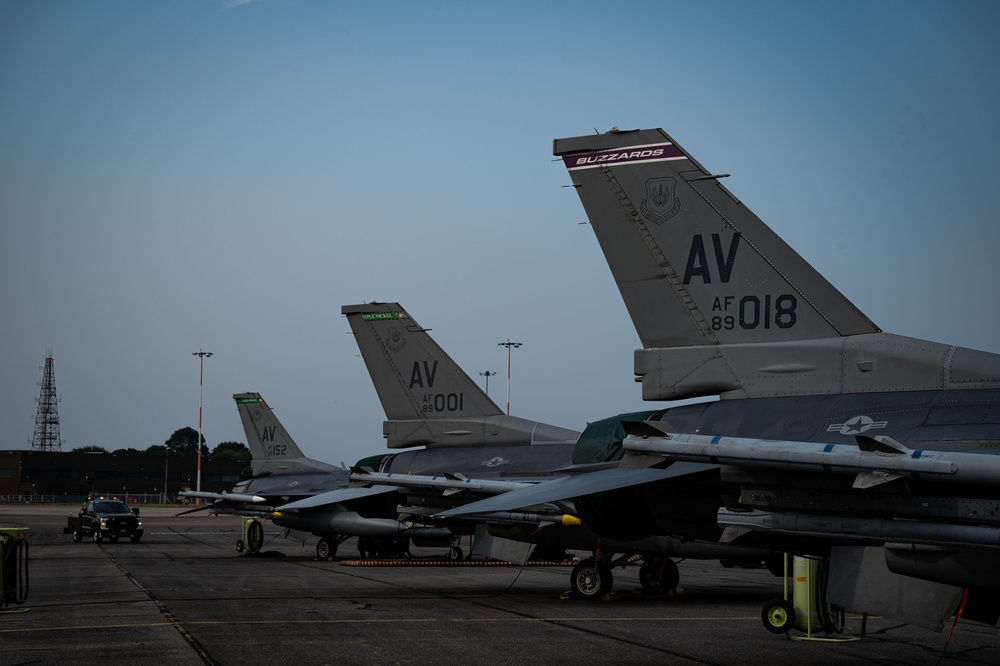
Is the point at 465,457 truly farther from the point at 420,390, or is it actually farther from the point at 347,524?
the point at 347,524

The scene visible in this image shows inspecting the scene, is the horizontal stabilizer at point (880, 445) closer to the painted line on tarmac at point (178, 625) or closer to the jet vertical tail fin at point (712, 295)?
the jet vertical tail fin at point (712, 295)

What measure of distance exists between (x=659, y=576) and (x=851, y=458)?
1219 centimetres

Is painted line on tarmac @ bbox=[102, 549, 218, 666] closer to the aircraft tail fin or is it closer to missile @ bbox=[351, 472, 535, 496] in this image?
missile @ bbox=[351, 472, 535, 496]

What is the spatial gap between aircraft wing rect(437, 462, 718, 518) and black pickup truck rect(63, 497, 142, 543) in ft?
106

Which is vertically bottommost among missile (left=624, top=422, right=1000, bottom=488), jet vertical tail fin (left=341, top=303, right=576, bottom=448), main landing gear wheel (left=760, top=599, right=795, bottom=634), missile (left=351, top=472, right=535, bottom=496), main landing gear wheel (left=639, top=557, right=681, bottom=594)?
main landing gear wheel (left=639, top=557, right=681, bottom=594)

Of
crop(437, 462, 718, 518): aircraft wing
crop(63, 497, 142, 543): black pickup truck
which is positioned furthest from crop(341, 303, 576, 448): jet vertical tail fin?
crop(63, 497, 142, 543): black pickup truck

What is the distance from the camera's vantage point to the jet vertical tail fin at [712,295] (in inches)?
411

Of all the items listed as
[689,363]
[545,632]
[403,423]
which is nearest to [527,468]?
[403,423]

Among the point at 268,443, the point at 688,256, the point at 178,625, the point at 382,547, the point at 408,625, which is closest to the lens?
the point at 688,256

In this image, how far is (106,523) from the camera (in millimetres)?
39312

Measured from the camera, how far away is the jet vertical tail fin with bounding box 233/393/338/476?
37.3 m

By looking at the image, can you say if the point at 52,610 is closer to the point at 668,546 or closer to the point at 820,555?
the point at 668,546

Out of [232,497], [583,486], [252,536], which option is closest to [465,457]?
[252,536]

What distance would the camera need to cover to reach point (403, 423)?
27172 millimetres
